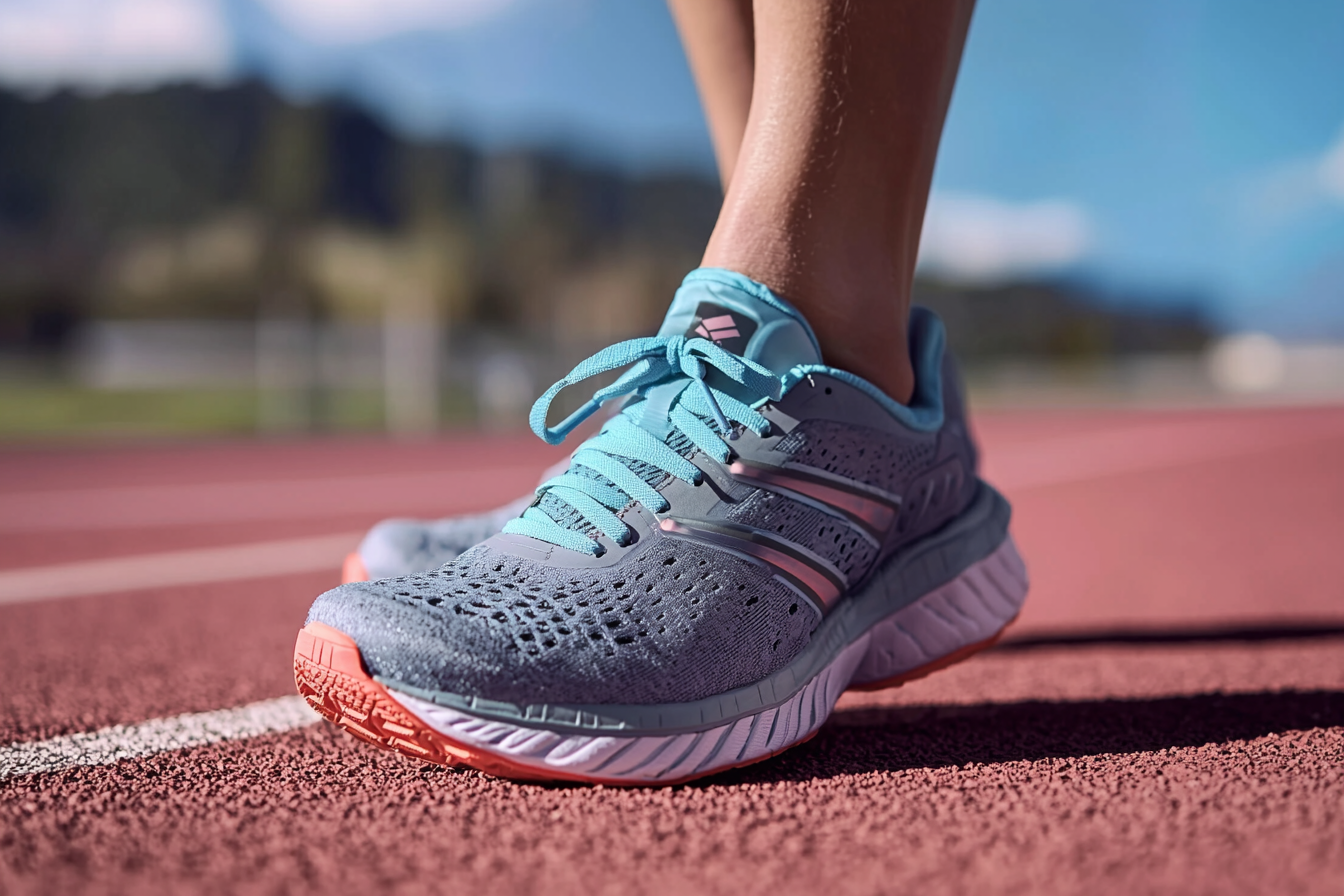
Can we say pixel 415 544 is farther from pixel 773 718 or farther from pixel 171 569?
pixel 171 569

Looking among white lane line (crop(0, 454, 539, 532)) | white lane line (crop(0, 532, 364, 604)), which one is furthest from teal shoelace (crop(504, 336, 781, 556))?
white lane line (crop(0, 454, 539, 532))

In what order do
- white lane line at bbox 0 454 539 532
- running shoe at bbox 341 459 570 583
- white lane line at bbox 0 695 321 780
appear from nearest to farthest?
white lane line at bbox 0 695 321 780 → running shoe at bbox 341 459 570 583 → white lane line at bbox 0 454 539 532

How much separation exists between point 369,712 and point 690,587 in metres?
0.29

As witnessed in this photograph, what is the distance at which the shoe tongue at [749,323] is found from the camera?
1.08 m

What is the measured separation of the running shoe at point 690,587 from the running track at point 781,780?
0.17 feet

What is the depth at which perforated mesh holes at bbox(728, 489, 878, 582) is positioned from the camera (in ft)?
3.41

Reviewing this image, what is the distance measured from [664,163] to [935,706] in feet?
207

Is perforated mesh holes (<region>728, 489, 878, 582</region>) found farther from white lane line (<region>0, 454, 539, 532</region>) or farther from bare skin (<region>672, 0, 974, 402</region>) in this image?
white lane line (<region>0, 454, 539, 532</region>)

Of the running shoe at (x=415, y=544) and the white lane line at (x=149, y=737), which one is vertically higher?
the running shoe at (x=415, y=544)

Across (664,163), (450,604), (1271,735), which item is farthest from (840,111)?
(664,163)

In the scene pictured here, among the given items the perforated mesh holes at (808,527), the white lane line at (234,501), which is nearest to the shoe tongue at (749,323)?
the perforated mesh holes at (808,527)

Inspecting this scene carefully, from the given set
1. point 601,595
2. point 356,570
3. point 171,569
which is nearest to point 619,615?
point 601,595

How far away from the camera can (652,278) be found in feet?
154

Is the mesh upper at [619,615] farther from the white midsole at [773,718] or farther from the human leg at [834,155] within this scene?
the human leg at [834,155]
